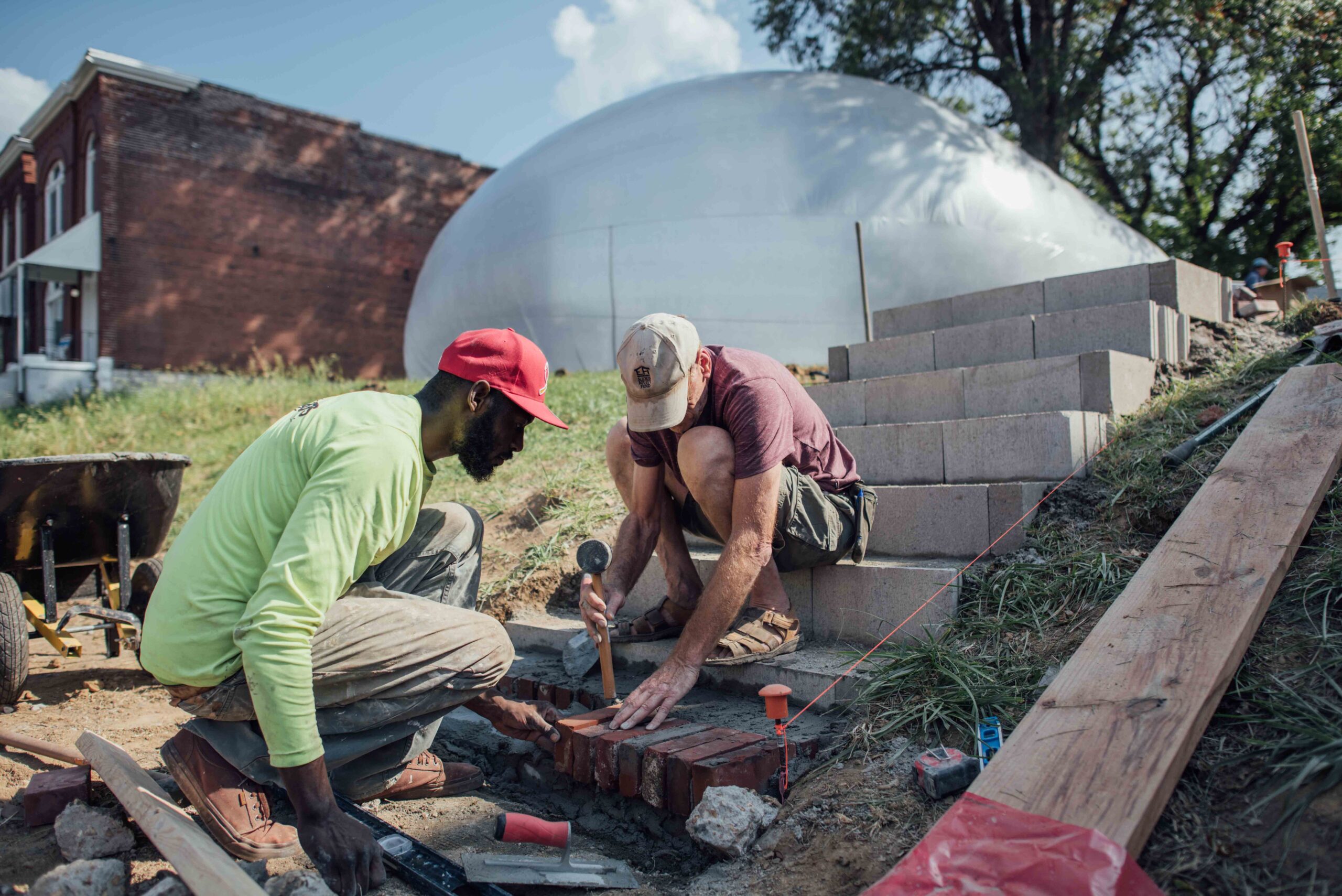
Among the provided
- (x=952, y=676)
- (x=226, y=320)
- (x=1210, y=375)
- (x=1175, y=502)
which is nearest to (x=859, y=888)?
(x=952, y=676)

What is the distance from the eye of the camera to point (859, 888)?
1624 mm

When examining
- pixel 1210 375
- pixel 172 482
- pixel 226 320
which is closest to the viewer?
pixel 1210 375

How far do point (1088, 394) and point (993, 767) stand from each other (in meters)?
2.27

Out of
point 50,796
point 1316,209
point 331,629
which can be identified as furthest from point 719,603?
point 1316,209

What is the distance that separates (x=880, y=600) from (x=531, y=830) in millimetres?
1413

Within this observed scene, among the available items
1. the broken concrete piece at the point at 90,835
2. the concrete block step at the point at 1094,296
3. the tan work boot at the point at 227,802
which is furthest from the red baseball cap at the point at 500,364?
the concrete block step at the point at 1094,296

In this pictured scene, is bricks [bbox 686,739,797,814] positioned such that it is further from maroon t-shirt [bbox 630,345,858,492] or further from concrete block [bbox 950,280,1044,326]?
concrete block [bbox 950,280,1044,326]

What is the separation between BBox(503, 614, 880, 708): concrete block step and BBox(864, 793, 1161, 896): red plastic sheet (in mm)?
785

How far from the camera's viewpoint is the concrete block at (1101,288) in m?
4.24

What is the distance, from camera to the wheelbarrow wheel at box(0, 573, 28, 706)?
124 inches

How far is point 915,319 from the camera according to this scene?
199 inches

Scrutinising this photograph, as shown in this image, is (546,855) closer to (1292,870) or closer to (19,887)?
(19,887)

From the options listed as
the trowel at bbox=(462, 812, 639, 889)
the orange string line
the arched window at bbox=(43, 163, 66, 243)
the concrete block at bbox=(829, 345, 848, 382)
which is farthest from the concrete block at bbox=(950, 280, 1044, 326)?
the arched window at bbox=(43, 163, 66, 243)

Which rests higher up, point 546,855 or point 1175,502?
point 1175,502
